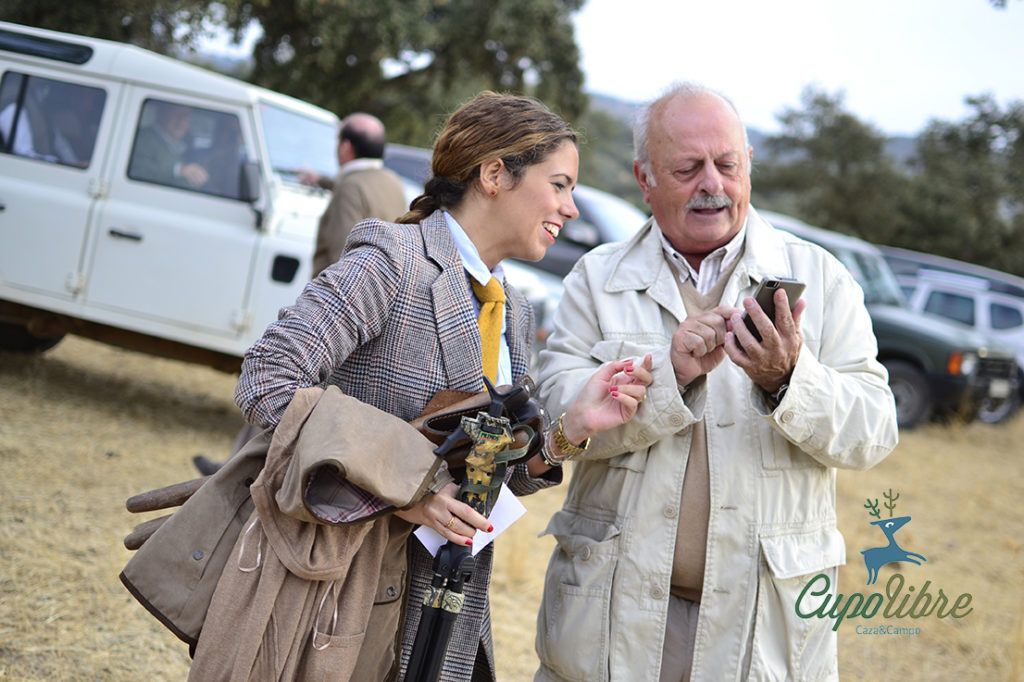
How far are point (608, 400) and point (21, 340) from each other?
720cm

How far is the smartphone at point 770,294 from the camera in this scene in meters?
2.08

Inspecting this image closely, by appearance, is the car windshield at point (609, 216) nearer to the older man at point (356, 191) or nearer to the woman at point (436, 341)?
the older man at point (356, 191)

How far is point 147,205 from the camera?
6.70m

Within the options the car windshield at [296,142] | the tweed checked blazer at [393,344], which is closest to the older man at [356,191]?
the car windshield at [296,142]

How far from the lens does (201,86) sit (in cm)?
676

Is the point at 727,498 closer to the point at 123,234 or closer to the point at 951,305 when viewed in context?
the point at 123,234

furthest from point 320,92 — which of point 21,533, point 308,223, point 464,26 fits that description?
point 21,533

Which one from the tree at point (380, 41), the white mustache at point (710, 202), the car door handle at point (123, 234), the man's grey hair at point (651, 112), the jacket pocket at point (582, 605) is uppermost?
the tree at point (380, 41)

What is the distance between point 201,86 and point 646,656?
19.2 feet

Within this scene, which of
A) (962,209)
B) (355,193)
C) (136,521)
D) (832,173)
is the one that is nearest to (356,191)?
(355,193)

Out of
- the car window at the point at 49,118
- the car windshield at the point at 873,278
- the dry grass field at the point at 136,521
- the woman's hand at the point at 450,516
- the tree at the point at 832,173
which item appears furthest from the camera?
the tree at the point at 832,173

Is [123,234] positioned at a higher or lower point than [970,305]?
lower

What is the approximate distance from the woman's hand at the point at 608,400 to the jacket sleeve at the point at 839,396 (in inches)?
12.1

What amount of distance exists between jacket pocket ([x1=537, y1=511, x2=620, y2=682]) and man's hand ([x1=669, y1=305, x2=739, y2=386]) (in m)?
0.45
